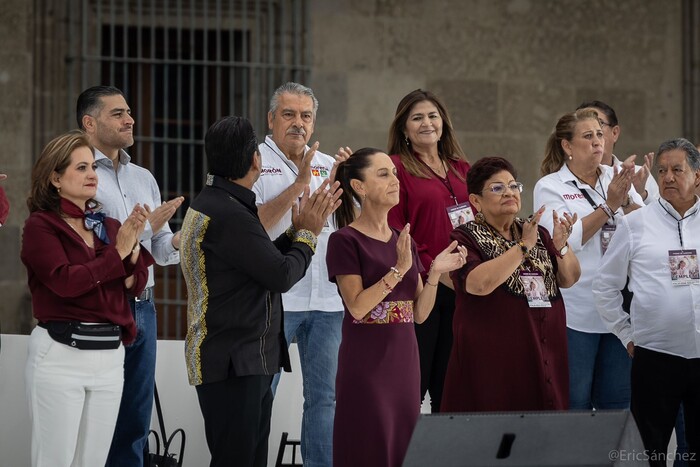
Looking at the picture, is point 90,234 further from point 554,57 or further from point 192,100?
point 554,57

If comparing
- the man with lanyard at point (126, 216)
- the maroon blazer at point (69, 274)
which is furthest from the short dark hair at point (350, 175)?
the maroon blazer at point (69, 274)

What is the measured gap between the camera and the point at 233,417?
179 inches

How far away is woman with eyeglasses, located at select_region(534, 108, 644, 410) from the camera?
19.3 feet

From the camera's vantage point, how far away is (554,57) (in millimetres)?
9938

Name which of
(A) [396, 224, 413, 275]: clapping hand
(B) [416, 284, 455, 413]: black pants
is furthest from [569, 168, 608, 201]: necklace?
(A) [396, 224, 413, 275]: clapping hand

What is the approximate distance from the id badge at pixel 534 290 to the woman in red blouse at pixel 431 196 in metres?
0.43

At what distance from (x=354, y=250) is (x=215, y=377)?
0.75m

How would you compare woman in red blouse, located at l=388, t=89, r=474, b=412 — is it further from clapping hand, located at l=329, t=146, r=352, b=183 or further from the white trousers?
the white trousers

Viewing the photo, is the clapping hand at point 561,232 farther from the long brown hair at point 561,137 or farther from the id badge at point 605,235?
the long brown hair at point 561,137

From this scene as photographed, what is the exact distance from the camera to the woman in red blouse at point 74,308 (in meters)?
4.81

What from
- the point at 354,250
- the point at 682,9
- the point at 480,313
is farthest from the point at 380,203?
the point at 682,9

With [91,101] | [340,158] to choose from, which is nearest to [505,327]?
[340,158]

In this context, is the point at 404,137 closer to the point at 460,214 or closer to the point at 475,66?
the point at 460,214

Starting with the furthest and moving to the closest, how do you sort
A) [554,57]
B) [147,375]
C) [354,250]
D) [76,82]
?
1. [554,57]
2. [76,82]
3. [147,375]
4. [354,250]
